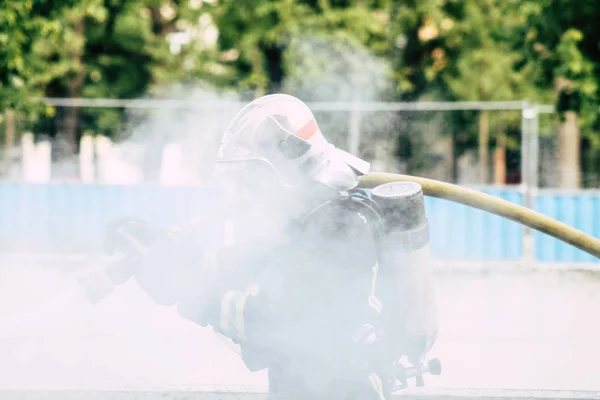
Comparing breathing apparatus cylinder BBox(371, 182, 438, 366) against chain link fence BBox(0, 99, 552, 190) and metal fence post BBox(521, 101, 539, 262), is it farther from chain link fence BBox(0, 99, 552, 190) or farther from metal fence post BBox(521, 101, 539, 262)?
metal fence post BBox(521, 101, 539, 262)

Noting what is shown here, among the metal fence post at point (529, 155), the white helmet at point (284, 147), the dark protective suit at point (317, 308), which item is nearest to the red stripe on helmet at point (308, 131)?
the white helmet at point (284, 147)

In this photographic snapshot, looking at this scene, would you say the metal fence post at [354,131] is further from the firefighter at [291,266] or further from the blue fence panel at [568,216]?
the firefighter at [291,266]

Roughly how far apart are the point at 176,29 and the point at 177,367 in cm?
2334

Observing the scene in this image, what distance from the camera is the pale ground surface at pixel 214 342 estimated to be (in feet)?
16.5

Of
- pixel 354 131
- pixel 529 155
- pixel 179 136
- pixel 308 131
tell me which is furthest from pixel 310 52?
pixel 308 131

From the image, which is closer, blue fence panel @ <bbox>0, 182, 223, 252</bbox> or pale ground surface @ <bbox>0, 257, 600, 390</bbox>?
pale ground surface @ <bbox>0, 257, 600, 390</bbox>

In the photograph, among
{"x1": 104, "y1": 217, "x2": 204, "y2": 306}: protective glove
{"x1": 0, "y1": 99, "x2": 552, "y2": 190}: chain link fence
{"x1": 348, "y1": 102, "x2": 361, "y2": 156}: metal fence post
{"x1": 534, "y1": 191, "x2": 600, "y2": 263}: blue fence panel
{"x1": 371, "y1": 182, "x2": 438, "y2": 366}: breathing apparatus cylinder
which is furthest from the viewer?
{"x1": 348, "y1": 102, "x2": 361, "y2": 156}: metal fence post

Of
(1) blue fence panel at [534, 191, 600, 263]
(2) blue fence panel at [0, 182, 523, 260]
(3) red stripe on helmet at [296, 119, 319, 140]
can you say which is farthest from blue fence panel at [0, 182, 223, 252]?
(3) red stripe on helmet at [296, 119, 319, 140]

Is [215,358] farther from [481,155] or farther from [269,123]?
[481,155]

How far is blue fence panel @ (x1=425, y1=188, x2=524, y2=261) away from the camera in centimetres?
1013

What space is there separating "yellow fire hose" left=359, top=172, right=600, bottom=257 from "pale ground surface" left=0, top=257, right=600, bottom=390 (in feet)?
3.35

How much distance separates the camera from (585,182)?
15.0 meters

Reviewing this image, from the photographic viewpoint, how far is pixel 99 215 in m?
10.7

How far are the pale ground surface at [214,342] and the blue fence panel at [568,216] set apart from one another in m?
1.03
